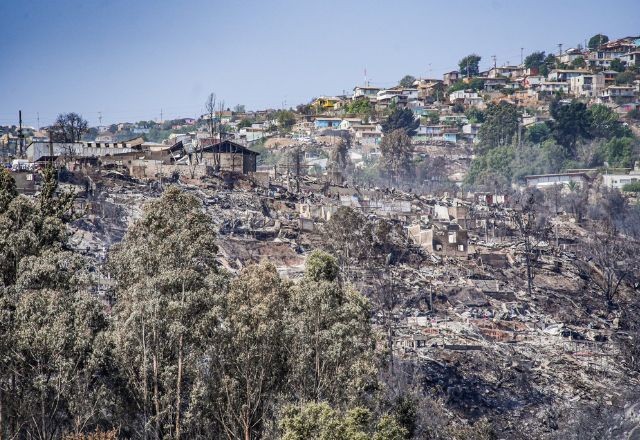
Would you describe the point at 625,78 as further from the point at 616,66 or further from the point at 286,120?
the point at 286,120

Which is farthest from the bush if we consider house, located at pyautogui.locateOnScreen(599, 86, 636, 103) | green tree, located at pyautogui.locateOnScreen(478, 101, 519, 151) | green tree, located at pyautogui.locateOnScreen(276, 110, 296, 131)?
green tree, located at pyautogui.locateOnScreen(276, 110, 296, 131)

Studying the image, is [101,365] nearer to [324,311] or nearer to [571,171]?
[324,311]

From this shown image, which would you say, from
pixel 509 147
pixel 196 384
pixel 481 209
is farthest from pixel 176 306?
pixel 509 147

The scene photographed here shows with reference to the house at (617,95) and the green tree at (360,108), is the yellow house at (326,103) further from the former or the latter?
the house at (617,95)

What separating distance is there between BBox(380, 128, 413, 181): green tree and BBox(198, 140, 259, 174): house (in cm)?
1962

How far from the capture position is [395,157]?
6775 cm

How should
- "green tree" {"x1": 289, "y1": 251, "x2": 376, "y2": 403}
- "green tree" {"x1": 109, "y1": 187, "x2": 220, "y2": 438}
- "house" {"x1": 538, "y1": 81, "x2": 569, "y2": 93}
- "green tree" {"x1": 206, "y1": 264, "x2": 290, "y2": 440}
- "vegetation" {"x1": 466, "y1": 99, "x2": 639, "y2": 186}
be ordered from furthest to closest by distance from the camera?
"house" {"x1": 538, "y1": 81, "x2": 569, "y2": 93}
"vegetation" {"x1": 466, "y1": 99, "x2": 639, "y2": 186}
"green tree" {"x1": 289, "y1": 251, "x2": 376, "y2": 403}
"green tree" {"x1": 206, "y1": 264, "x2": 290, "y2": 440}
"green tree" {"x1": 109, "y1": 187, "x2": 220, "y2": 438}

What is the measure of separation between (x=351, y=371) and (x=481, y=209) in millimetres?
32934

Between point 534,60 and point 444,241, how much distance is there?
201 feet

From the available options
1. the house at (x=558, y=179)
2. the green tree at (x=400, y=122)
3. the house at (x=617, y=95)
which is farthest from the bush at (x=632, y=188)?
the house at (x=617, y=95)

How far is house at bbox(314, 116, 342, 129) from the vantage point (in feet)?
251

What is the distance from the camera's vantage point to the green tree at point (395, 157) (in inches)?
2653

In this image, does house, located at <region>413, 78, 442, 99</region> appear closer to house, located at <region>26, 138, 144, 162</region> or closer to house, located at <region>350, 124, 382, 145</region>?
house, located at <region>350, 124, 382, 145</region>

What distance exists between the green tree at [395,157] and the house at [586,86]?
24.4m
